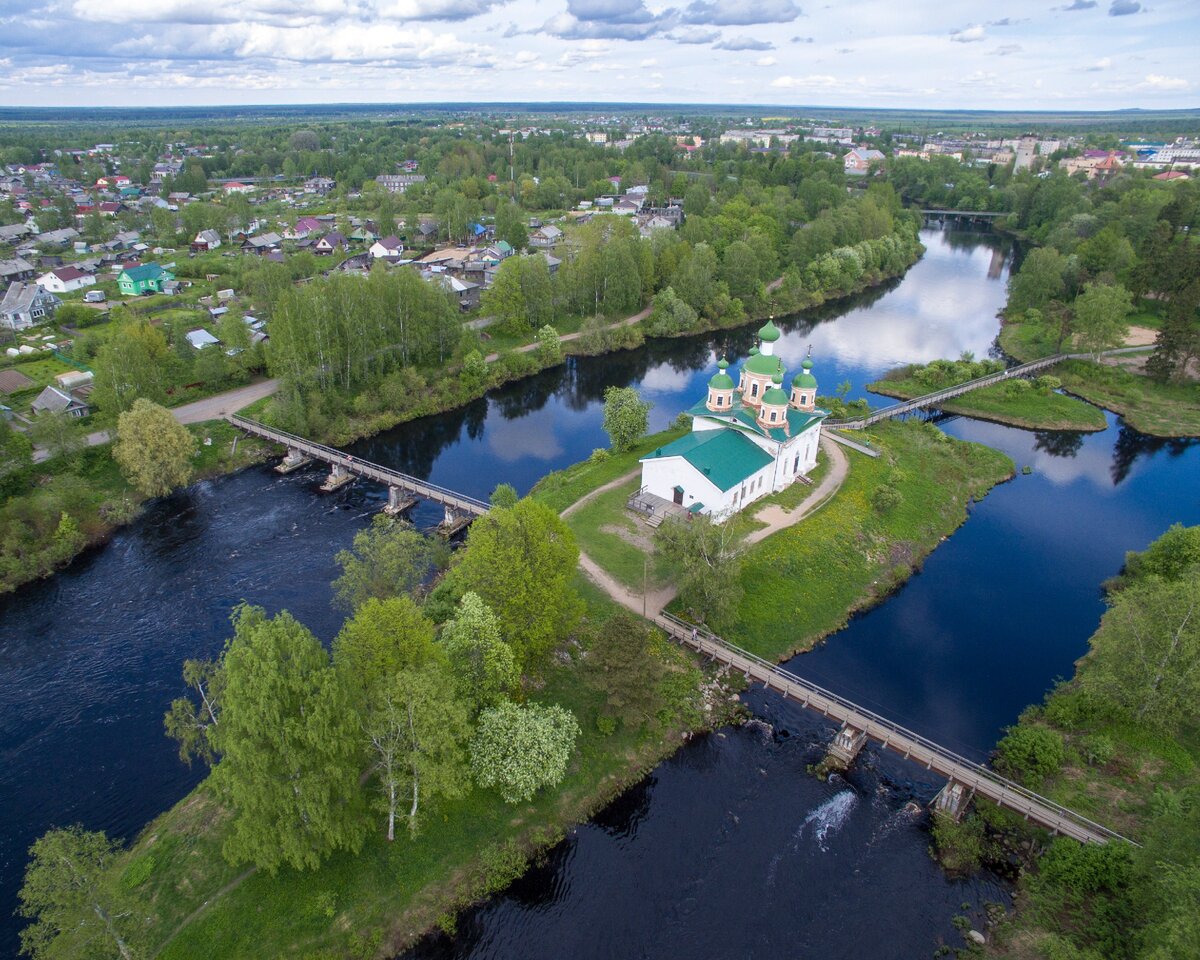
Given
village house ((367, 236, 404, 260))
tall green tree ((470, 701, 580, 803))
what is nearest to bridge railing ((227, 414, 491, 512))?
tall green tree ((470, 701, 580, 803))

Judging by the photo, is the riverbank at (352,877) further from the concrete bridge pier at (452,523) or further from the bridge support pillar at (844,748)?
the concrete bridge pier at (452,523)

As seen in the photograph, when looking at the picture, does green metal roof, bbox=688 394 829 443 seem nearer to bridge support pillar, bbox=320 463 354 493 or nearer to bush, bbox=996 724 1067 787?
bush, bbox=996 724 1067 787

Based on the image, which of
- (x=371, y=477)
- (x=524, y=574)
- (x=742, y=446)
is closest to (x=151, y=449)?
(x=371, y=477)

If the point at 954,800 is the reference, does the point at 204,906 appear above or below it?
above

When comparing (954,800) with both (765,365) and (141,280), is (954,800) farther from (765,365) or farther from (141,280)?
(141,280)

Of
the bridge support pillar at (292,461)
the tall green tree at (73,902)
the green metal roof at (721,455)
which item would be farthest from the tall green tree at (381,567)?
the bridge support pillar at (292,461)

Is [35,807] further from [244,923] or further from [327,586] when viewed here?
[327,586]
